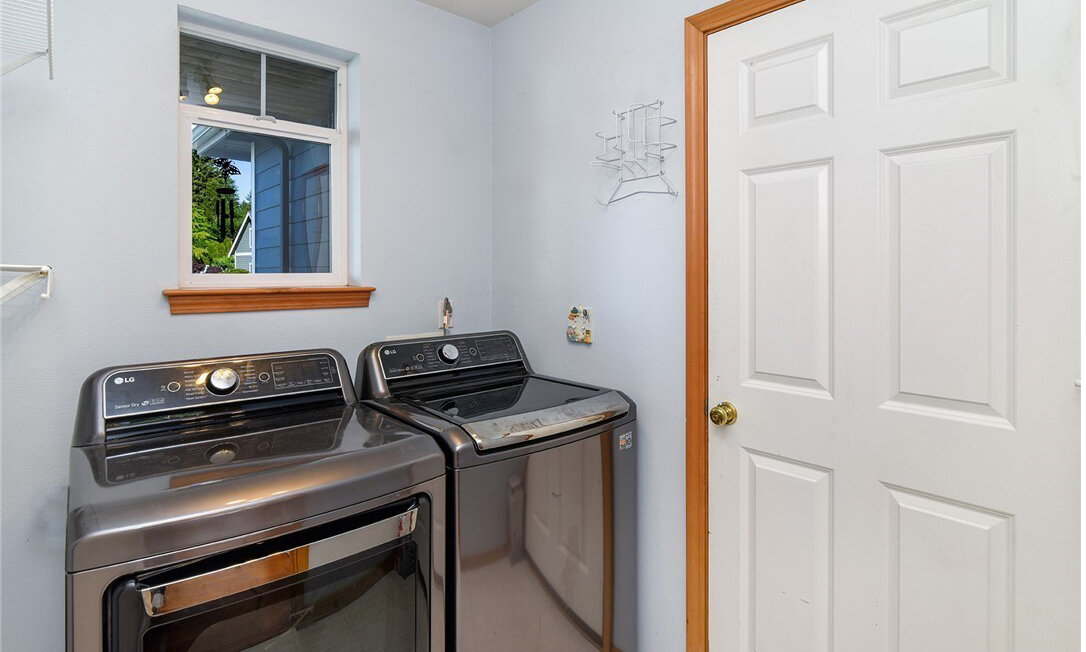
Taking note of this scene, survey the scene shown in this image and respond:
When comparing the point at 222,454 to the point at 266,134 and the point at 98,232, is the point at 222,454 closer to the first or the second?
the point at 98,232

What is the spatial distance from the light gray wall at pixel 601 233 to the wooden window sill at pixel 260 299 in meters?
0.65

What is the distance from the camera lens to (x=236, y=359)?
159cm

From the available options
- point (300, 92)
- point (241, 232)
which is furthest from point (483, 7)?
point (241, 232)

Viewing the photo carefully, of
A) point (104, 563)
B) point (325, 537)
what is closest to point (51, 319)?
point (104, 563)

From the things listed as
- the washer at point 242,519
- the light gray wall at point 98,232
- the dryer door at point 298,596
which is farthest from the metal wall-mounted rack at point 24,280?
the dryer door at point 298,596

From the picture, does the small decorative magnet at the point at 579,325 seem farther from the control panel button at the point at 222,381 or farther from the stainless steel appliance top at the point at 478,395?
the control panel button at the point at 222,381

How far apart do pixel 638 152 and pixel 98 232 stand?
5.23 ft

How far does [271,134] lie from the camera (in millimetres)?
2020

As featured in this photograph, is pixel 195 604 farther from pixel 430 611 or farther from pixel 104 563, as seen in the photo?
pixel 430 611

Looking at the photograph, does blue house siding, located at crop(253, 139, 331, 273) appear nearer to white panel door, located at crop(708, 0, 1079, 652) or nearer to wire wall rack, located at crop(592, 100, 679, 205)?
wire wall rack, located at crop(592, 100, 679, 205)

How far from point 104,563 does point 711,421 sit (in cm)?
141

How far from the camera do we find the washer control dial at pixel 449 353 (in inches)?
77.6

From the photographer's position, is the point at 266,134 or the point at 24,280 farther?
the point at 266,134

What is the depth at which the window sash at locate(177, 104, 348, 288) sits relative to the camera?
5.94ft
